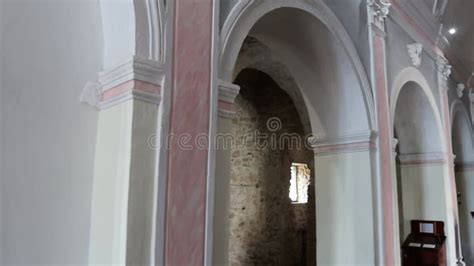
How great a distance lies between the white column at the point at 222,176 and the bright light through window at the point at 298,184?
18.2ft

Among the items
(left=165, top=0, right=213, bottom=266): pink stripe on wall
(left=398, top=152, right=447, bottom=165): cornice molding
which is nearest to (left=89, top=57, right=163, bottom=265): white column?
(left=165, top=0, right=213, bottom=266): pink stripe on wall

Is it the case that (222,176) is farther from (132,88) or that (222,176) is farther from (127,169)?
(132,88)

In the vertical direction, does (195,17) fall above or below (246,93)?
below

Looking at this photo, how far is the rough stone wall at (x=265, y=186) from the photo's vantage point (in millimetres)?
7598

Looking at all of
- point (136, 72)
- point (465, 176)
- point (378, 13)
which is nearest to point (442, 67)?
point (378, 13)

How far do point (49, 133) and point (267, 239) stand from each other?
6.13 meters

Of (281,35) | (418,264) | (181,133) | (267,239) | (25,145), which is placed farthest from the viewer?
(267,239)

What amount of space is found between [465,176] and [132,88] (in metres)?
9.15

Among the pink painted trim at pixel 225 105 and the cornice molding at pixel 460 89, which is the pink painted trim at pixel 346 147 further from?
the cornice molding at pixel 460 89

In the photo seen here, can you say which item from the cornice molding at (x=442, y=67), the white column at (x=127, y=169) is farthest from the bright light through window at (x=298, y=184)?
the white column at (x=127, y=169)

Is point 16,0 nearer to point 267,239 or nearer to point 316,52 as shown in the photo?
point 316,52

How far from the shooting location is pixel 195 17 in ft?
8.48

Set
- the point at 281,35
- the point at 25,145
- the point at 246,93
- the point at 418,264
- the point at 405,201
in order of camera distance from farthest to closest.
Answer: the point at 246,93 → the point at 405,201 → the point at 418,264 → the point at 281,35 → the point at 25,145

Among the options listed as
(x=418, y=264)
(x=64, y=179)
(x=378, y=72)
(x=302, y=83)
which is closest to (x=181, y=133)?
(x=64, y=179)
